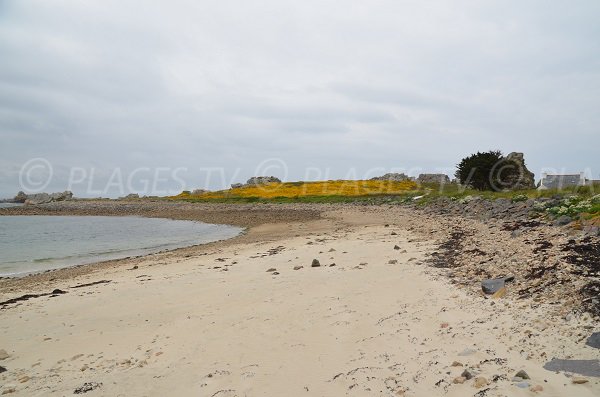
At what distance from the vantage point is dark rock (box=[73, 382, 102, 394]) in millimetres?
4691

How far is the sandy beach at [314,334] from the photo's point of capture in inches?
160

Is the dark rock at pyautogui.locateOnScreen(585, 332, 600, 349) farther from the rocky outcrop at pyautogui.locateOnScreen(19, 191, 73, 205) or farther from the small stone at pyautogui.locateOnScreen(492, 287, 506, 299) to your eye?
the rocky outcrop at pyautogui.locateOnScreen(19, 191, 73, 205)

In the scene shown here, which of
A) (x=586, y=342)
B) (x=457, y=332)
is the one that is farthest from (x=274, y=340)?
(x=586, y=342)

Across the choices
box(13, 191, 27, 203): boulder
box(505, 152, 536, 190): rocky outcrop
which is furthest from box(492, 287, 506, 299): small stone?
box(13, 191, 27, 203): boulder

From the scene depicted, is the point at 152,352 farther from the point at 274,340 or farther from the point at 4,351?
the point at 4,351

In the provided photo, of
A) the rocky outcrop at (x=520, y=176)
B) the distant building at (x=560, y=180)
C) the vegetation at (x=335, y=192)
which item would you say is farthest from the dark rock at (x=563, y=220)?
the vegetation at (x=335, y=192)

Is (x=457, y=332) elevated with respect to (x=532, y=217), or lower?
lower

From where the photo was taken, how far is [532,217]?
40.6ft

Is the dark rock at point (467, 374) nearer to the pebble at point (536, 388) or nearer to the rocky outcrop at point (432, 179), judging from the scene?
the pebble at point (536, 388)

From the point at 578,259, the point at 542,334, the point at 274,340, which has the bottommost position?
the point at 274,340

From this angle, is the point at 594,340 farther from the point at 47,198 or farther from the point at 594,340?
the point at 47,198

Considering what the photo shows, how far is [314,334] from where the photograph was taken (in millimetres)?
5566

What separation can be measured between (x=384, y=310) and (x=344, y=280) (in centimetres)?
228

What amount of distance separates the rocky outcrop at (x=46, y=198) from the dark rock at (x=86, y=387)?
115 meters
